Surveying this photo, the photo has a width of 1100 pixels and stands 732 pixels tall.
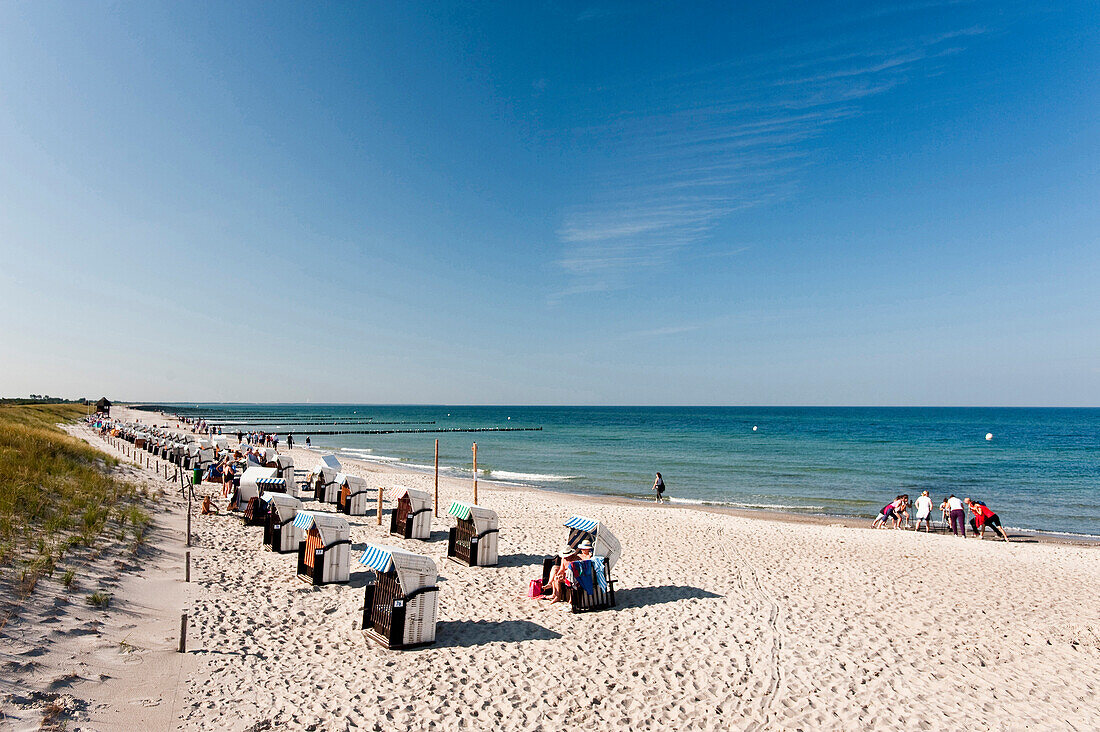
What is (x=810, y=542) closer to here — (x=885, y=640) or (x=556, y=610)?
(x=885, y=640)

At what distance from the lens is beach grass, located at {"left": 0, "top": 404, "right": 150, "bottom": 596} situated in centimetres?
833

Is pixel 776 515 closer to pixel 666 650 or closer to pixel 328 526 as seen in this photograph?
pixel 666 650

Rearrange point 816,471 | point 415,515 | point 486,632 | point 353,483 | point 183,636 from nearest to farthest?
point 183,636, point 486,632, point 415,515, point 353,483, point 816,471

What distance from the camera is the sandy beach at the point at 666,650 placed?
20.1ft

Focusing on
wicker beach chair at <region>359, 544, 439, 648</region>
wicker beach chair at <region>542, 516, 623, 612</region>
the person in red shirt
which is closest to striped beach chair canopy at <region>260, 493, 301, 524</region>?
wicker beach chair at <region>359, 544, 439, 648</region>

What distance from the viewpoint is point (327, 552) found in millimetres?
10234

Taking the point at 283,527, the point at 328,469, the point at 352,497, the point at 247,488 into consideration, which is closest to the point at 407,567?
the point at 283,527

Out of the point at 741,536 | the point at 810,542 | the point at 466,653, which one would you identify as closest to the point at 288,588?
the point at 466,653

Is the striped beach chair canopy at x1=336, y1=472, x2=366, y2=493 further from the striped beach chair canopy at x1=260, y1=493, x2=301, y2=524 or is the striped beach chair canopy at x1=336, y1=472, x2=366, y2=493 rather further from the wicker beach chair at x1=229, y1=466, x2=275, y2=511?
the striped beach chair canopy at x1=260, y1=493, x2=301, y2=524

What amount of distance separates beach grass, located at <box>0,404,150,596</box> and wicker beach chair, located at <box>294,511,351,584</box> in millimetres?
3351

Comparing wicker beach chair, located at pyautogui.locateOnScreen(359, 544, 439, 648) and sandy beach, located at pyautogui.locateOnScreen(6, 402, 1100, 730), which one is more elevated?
wicker beach chair, located at pyautogui.locateOnScreen(359, 544, 439, 648)

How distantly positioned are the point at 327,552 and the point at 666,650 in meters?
6.16

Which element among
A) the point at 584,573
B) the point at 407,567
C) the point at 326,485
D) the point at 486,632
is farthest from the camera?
the point at 326,485

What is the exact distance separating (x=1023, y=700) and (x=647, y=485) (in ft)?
78.6
